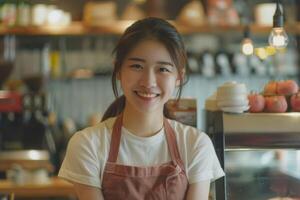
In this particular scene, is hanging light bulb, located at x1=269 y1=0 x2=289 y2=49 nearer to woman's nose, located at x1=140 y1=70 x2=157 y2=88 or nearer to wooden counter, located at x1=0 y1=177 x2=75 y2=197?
woman's nose, located at x1=140 y1=70 x2=157 y2=88

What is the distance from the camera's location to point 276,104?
1.65m

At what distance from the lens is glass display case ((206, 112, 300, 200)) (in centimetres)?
157

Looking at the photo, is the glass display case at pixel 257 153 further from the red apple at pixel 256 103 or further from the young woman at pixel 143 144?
the young woman at pixel 143 144

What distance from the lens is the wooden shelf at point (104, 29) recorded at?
359 cm

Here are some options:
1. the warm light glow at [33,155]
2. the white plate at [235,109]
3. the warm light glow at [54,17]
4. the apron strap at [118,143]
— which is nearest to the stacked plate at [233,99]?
the white plate at [235,109]

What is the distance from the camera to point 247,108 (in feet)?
5.36

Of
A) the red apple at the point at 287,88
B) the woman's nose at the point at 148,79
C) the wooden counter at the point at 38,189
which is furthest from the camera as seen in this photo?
the wooden counter at the point at 38,189

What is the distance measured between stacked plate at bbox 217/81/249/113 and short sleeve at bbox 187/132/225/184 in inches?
8.7

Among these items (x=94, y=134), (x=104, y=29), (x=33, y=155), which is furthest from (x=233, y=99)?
(x=104, y=29)

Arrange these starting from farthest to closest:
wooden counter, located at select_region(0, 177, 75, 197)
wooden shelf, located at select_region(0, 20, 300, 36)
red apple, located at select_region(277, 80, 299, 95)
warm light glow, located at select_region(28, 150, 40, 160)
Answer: wooden shelf, located at select_region(0, 20, 300, 36), warm light glow, located at select_region(28, 150, 40, 160), wooden counter, located at select_region(0, 177, 75, 197), red apple, located at select_region(277, 80, 299, 95)

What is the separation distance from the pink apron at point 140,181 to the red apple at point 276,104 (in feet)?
1.55

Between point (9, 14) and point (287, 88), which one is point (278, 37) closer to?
point (287, 88)

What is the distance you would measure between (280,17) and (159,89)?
2.42 ft

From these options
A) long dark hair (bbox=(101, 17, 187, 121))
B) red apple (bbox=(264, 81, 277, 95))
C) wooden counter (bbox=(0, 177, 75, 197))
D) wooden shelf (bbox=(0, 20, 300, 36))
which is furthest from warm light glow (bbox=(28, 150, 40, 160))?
long dark hair (bbox=(101, 17, 187, 121))
